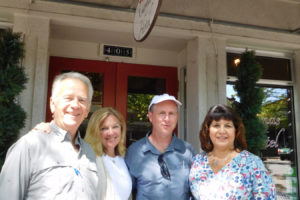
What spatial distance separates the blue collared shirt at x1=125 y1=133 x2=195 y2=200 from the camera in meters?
2.13

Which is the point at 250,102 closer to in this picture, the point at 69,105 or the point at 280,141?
the point at 280,141

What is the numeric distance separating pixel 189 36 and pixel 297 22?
A: 80.8 inches

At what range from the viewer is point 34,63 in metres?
3.55

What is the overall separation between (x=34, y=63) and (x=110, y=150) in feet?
6.49

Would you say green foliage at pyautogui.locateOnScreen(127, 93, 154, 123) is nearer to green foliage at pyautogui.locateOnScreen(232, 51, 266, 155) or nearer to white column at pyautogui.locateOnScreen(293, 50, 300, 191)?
green foliage at pyautogui.locateOnScreen(232, 51, 266, 155)

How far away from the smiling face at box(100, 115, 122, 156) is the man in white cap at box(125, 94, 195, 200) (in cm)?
20

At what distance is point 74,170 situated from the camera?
1516mm

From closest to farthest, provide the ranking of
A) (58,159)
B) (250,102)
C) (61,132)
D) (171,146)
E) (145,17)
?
1. (58,159)
2. (61,132)
3. (171,146)
4. (145,17)
5. (250,102)

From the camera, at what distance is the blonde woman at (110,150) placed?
1975mm

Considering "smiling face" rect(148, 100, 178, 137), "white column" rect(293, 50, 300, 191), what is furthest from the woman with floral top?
"white column" rect(293, 50, 300, 191)

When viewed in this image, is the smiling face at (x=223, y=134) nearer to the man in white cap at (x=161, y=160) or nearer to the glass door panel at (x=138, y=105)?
the man in white cap at (x=161, y=160)

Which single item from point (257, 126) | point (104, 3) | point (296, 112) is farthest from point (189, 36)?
point (296, 112)

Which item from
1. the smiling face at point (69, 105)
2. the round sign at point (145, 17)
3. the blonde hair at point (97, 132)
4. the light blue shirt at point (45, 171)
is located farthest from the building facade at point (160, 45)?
the light blue shirt at point (45, 171)

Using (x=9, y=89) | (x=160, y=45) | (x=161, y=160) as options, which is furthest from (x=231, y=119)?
(x=160, y=45)
